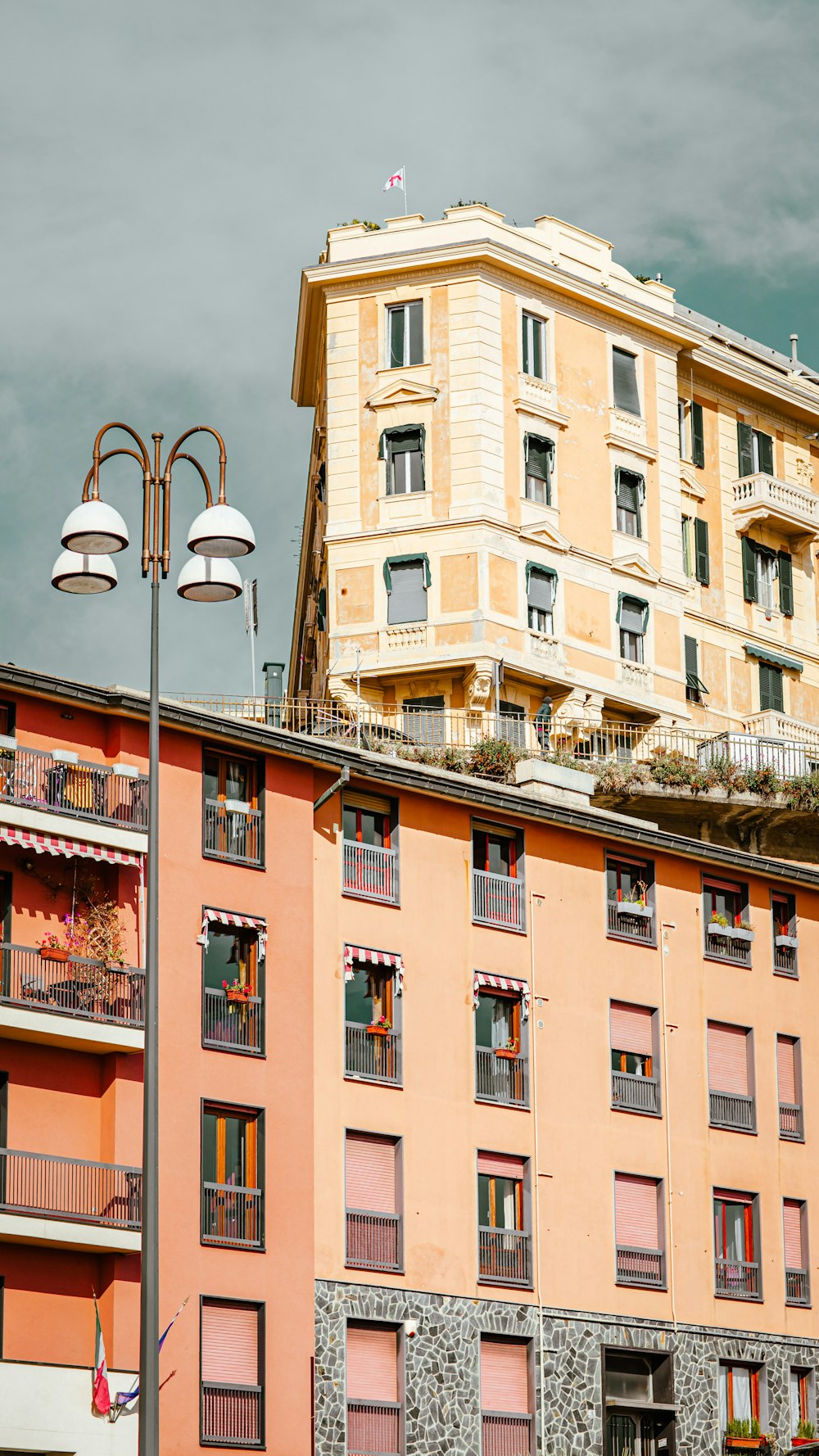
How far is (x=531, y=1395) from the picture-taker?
40.3 metres

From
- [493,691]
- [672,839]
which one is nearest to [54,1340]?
[672,839]

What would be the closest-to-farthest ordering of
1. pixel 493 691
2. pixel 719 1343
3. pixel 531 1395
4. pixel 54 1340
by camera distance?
1. pixel 54 1340
2. pixel 531 1395
3. pixel 719 1343
4. pixel 493 691

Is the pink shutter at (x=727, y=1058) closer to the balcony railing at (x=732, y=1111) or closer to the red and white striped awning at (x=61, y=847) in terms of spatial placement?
the balcony railing at (x=732, y=1111)

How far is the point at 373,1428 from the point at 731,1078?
37.1ft

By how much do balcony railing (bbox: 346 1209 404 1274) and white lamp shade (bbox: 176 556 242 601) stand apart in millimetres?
16027

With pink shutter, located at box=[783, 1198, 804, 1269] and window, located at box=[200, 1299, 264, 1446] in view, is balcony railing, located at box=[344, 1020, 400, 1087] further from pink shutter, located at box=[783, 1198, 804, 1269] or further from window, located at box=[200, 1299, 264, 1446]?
pink shutter, located at box=[783, 1198, 804, 1269]

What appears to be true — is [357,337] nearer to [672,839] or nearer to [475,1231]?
[672,839]

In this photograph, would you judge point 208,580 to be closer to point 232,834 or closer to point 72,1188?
point 72,1188

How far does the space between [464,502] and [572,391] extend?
5396 mm

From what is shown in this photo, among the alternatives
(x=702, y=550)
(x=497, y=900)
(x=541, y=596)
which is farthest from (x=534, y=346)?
(x=497, y=900)

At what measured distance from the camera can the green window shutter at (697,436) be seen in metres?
64.0

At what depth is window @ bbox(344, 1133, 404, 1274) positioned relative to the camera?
128 ft

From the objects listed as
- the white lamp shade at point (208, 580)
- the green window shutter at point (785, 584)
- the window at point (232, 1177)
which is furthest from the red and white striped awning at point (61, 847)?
the green window shutter at point (785, 584)

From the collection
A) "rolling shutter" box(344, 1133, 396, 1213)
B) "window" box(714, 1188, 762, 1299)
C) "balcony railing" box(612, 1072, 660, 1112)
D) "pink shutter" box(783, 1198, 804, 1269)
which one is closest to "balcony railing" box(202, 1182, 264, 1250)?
"rolling shutter" box(344, 1133, 396, 1213)
